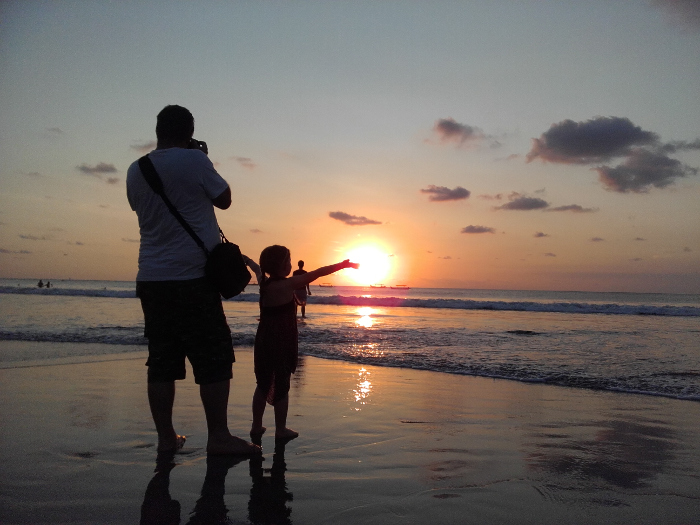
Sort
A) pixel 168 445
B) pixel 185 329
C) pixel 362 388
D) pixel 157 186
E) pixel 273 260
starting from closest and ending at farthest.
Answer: pixel 157 186 < pixel 185 329 < pixel 168 445 < pixel 273 260 < pixel 362 388

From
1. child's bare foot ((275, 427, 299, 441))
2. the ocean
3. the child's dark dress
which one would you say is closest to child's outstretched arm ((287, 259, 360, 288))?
the child's dark dress

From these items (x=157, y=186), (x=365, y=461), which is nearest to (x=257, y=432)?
(x=365, y=461)

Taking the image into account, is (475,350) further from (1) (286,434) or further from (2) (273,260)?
(2) (273,260)

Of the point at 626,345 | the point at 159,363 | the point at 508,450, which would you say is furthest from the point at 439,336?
the point at 159,363

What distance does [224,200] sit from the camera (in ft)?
10.7

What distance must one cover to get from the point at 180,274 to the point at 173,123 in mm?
996

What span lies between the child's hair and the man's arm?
81cm

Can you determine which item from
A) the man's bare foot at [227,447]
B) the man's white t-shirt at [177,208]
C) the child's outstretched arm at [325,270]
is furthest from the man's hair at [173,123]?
the man's bare foot at [227,447]

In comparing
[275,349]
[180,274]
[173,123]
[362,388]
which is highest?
[173,123]

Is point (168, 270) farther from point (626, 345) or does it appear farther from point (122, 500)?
point (626, 345)

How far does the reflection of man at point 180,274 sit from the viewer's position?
10.3 feet

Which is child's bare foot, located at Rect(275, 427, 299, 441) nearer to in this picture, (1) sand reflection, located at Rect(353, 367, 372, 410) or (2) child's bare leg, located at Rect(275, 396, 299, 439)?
(2) child's bare leg, located at Rect(275, 396, 299, 439)

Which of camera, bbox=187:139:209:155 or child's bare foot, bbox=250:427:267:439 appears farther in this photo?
child's bare foot, bbox=250:427:267:439

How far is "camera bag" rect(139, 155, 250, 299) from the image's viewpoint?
3.11 meters
